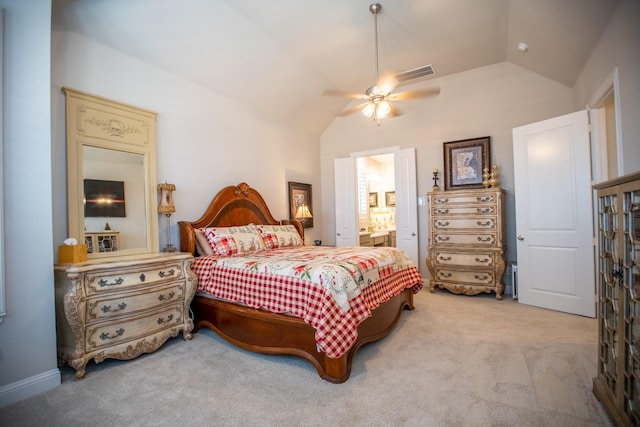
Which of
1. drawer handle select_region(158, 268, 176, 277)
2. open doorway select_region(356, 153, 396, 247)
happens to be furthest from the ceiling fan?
open doorway select_region(356, 153, 396, 247)

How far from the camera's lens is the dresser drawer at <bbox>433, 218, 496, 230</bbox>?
4105 millimetres

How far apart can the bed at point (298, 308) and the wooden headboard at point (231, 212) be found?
2cm

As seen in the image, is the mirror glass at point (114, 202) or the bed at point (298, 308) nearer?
the bed at point (298, 308)

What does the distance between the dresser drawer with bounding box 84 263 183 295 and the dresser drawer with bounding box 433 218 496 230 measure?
3.55m

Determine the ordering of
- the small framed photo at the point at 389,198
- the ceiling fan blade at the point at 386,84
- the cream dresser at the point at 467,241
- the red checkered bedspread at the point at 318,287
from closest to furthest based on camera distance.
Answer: the red checkered bedspread at the point at 318,287
the ceiling fan blade at the point at 386,84
the cream dresser at the point at 467,241
the small framed photo at the point at 389,198

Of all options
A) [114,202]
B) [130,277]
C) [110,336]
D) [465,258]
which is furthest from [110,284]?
[465,258]

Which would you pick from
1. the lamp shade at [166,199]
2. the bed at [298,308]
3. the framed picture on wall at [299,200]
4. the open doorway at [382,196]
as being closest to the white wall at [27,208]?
the lamp shade at [166,199]

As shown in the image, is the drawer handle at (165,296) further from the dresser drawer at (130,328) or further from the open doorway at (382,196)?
the open doorway at (382,196)

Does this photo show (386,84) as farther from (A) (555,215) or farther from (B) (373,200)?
(B) (373,200)

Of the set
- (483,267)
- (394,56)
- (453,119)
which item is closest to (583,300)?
(483,267)

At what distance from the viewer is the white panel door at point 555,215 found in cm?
337

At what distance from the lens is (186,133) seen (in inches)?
143

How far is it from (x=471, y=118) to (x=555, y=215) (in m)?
1.94

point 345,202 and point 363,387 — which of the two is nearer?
point 363,387
